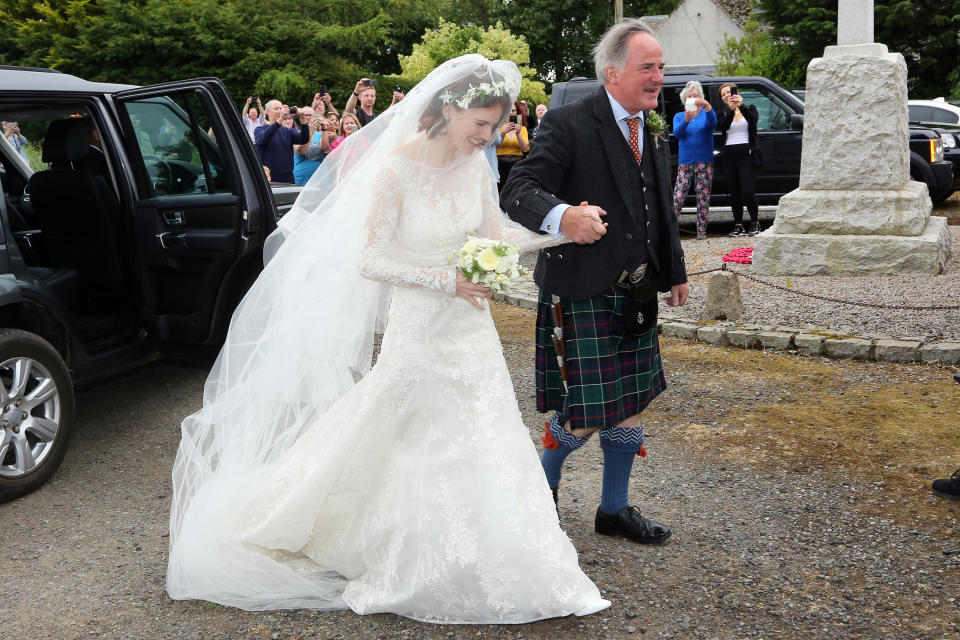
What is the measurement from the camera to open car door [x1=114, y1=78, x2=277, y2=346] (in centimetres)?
557

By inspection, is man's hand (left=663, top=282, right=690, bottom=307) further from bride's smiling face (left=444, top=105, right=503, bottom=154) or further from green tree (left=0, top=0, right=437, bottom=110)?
green tree (left=0, top=0, right=437, bottom=110)

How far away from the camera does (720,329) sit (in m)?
6.92

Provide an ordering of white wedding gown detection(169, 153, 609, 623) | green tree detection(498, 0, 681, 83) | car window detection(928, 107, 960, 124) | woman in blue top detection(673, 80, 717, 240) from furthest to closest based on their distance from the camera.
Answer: green tree detection(498, 0, 681, 83) → car window detection(928, 107, 960, 124) → woman in blue top detection(673, 80, 717, 240) → white wedding gown detection(169, 153, 609, 623)

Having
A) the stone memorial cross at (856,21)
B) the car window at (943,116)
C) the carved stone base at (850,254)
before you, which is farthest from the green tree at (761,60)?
the carved stone base at (850,254)

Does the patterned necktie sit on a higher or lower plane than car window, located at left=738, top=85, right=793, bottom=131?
lower

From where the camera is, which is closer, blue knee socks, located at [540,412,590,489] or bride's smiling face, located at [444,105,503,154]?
bride's smiling face, located at [444,105,503,154]

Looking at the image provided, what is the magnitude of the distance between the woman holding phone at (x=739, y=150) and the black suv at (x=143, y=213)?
25.0ft

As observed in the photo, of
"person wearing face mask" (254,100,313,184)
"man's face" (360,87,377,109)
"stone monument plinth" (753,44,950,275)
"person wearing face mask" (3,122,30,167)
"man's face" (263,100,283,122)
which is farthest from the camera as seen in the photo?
"man's face" (263,100,283,122)

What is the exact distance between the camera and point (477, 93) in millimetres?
3348

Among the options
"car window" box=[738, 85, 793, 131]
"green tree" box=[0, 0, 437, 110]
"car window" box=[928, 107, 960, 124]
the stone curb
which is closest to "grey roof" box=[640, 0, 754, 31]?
"green tree" box=[0, 0, 437, 110]

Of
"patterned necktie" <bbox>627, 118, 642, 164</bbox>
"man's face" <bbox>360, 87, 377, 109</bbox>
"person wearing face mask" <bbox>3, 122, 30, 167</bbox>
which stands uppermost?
"man's face" <bbox>360, 87, 377, 109</bbox>

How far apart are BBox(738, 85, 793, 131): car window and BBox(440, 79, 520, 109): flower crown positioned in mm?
9964

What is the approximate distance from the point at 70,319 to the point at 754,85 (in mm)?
10261

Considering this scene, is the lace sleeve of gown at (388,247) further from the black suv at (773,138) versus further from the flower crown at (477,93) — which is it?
the black suv at (773,138)
